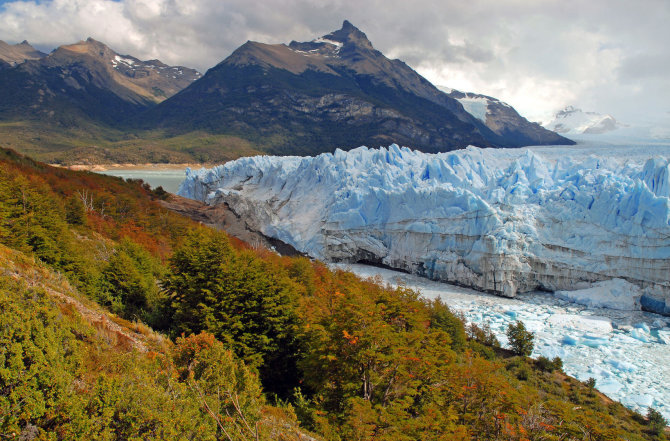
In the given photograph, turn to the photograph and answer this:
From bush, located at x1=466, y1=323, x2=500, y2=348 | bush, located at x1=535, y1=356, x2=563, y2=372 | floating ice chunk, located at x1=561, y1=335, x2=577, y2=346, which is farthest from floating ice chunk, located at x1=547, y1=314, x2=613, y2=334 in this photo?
bush, located at x1=535, y1=356, x2=563, y2=372

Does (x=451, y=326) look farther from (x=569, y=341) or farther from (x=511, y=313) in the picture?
(x=511, y=313)

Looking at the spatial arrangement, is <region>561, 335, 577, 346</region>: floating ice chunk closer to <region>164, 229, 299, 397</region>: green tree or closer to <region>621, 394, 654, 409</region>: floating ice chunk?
<region>621, 394, 654, 409</region>: floating ice chunk

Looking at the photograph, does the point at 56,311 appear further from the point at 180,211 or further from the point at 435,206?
the point at 180,211

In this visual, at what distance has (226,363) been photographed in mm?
5570

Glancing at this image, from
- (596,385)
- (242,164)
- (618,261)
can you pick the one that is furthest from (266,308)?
(242,164)

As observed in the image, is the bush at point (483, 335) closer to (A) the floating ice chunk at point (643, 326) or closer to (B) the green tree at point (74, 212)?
(A) the floating ice chunk at point (643, 326)

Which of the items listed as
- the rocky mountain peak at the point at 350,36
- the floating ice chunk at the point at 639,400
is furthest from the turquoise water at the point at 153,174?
the rocky mountain peak at the point at 350,36

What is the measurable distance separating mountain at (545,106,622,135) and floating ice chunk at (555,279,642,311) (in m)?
146

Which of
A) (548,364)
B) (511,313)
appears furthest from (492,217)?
(548,364)

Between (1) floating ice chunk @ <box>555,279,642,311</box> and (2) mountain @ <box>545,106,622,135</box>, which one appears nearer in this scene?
(1) floating ice chunk @ <box>555,279,642,311</box>

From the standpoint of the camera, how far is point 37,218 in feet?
38.8

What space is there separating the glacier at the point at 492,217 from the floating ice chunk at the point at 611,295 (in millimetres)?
232

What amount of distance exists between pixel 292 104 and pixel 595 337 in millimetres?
105416

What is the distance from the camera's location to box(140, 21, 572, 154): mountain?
3829 inches
